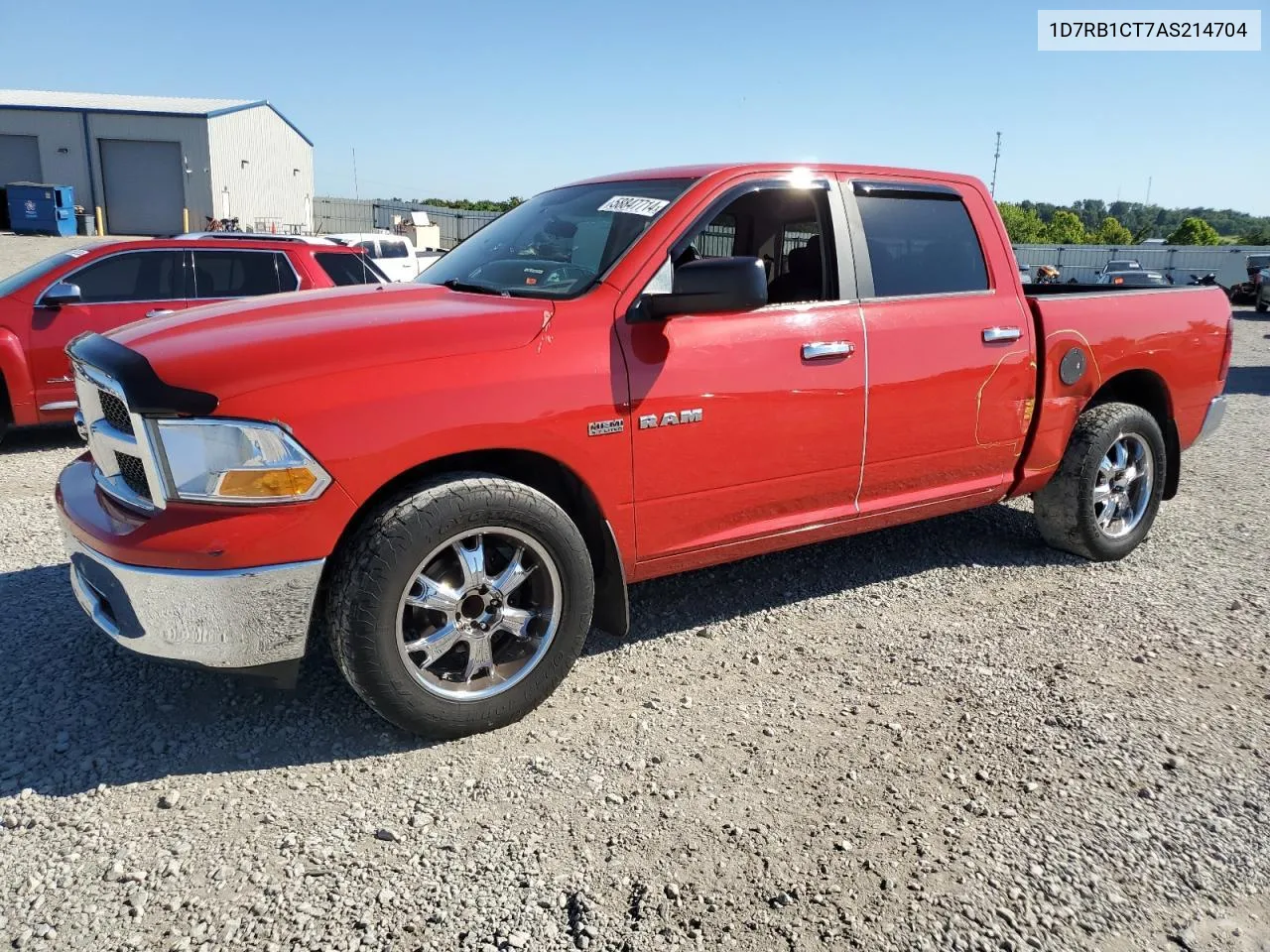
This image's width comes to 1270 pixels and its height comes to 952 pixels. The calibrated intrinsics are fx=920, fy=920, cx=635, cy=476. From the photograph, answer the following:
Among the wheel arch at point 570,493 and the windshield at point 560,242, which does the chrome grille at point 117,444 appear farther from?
the windshield at point 560,242

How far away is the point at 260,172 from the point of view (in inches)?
1743

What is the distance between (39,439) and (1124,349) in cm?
811

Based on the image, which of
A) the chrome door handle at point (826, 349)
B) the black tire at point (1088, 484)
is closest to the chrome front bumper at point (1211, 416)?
the black tire at point (1088, 484)

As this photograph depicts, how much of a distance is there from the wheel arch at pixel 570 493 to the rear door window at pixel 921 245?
5.35ft

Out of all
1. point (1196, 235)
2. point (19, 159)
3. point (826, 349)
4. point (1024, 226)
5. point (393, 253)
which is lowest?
point (826, 349)

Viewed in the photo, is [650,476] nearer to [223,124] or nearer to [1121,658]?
[1121,658]

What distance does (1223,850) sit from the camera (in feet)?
8.56

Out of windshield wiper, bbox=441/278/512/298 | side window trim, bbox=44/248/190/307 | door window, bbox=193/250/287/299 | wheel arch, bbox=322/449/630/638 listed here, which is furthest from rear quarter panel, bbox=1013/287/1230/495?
side window trim, bbox=44/248/190/307

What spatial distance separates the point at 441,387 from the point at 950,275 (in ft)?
8.45

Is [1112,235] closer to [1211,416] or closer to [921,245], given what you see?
[1211,416]

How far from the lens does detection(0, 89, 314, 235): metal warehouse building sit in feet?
126

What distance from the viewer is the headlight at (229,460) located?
265cm

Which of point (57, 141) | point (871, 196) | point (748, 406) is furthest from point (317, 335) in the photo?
point (57, 141)

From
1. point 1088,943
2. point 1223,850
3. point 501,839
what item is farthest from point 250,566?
point 1223,850
